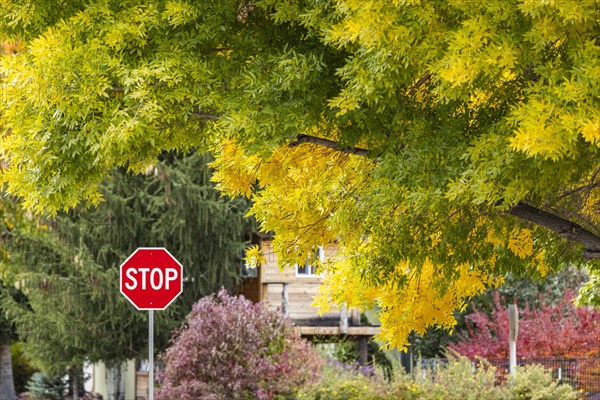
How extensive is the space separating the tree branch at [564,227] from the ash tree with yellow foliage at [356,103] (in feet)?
0.05

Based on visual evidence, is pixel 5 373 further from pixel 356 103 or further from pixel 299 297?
pixel 356 103

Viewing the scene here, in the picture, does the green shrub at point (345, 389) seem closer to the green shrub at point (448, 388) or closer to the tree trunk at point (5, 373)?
the green shrub at point (448, 388)

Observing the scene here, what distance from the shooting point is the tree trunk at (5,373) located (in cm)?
3444

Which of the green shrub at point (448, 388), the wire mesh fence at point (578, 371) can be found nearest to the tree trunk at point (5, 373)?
the wire mesh fence at point (578, 371)

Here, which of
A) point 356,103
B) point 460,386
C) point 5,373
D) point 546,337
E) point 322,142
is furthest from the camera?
point 5,373

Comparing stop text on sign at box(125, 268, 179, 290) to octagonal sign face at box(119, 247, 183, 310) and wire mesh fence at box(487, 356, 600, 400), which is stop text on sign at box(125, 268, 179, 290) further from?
wire mesh fence at box(487, 356, 600, 400)

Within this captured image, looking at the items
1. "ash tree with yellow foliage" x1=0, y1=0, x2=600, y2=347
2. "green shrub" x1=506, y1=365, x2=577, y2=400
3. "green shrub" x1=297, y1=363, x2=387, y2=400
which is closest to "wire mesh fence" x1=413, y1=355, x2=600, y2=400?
"green shrub" x1=506, y1=365, x2=577, y2=400

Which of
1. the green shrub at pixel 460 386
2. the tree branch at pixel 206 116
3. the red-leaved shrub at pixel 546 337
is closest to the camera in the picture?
the tree branch at pixel 206 116

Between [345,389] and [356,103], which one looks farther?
[345,389]

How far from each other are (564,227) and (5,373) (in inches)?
1111

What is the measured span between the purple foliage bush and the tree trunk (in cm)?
1522

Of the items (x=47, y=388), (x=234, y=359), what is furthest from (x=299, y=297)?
(x=47, y=388)

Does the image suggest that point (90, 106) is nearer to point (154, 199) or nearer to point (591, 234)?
point (591, 234)

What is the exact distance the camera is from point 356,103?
814 cm
